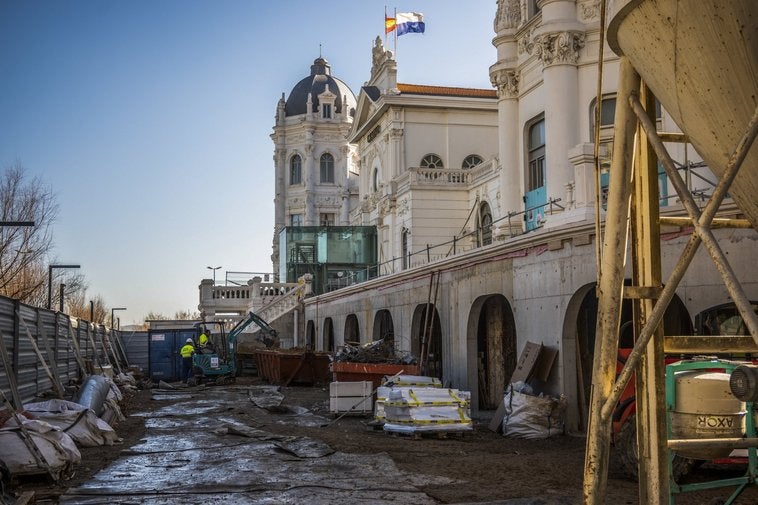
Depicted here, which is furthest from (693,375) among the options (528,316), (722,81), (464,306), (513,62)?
(513,62)

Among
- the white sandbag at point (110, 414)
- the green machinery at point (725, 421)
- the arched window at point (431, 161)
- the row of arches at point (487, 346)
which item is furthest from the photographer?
the arched window at point (431, 161)

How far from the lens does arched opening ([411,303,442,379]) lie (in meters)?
21.8

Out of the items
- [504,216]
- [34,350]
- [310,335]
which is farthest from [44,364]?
[310,335]

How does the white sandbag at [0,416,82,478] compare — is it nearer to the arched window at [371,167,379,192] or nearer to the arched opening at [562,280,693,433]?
the arched opening at [562,280,693,433]

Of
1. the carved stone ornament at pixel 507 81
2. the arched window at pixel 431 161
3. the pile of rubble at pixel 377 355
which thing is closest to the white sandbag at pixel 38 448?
the pile of rubble at pixel 377 355

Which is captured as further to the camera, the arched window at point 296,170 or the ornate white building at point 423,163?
the arched window at point 296,170

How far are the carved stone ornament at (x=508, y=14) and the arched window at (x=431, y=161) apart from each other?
669 inches

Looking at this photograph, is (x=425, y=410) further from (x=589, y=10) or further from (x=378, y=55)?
(x=378, y=55)

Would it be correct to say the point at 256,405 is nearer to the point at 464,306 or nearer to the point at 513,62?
the point at 464,306

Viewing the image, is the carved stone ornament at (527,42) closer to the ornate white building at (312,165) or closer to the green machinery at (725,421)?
the green machinery at (725,421)

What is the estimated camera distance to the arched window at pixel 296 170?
79.1m

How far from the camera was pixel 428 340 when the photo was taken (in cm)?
2159

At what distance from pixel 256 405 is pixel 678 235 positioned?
13276 mm

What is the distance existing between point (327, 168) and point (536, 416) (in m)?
66.6
